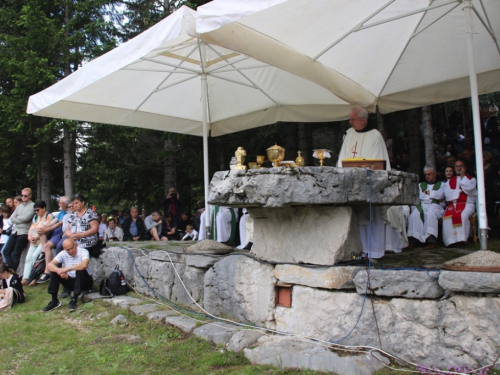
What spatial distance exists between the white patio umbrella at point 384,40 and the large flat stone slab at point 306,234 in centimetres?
112

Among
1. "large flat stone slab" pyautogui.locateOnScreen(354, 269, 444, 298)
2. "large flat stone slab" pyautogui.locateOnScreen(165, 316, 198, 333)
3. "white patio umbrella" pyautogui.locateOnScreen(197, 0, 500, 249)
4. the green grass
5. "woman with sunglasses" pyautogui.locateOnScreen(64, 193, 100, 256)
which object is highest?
"white patio umbrella" pyautogui.locateOnScreen(197, 0, 500, 249)

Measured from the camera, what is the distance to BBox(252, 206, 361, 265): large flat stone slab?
13.7 feet

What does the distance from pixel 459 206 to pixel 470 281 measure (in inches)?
123

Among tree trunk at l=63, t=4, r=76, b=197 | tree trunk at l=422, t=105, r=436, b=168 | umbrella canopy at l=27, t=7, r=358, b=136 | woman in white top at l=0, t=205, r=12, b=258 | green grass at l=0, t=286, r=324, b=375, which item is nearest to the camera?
green grass at l=0, t=286, r=324, b=375

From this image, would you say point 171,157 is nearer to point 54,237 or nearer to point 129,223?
point 129,223

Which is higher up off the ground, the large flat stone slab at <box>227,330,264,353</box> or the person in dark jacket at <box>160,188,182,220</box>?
the person in dark jacket at <box>160,188,182,220</box>

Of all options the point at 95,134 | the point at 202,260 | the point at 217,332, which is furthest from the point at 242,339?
the point at 95,134

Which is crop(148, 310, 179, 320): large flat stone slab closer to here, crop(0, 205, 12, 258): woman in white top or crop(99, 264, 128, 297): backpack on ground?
crop(99, 264, 128, 297): backpack on ground

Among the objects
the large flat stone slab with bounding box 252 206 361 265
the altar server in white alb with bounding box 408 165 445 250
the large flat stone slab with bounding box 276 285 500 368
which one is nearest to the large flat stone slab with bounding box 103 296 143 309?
the large flat stone slab with bounding box 252 206 361 265

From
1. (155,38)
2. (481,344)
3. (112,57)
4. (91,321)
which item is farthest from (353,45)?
(91,321)

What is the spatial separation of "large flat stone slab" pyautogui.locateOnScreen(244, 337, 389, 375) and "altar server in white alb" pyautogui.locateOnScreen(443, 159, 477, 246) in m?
3.04

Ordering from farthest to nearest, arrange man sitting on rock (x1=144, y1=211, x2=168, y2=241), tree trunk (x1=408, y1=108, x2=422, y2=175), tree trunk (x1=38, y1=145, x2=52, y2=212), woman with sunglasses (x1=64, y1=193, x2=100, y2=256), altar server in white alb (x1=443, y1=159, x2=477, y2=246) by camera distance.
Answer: tree trunk (x1=38, y1=145, x2=52, y2=212), man sitting on rock (x1=144, y1=211, x2=168, y2=241), tree trunk (x1=408, y1=108, x2=422, y2=175), woman with sunglasses (x1=64, y1=193, x2=100, y2=256), altar server in white alb (x1=443, y1=159, x2=477, y2=246)

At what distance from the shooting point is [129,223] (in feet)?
33.1

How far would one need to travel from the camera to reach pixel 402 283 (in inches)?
147
